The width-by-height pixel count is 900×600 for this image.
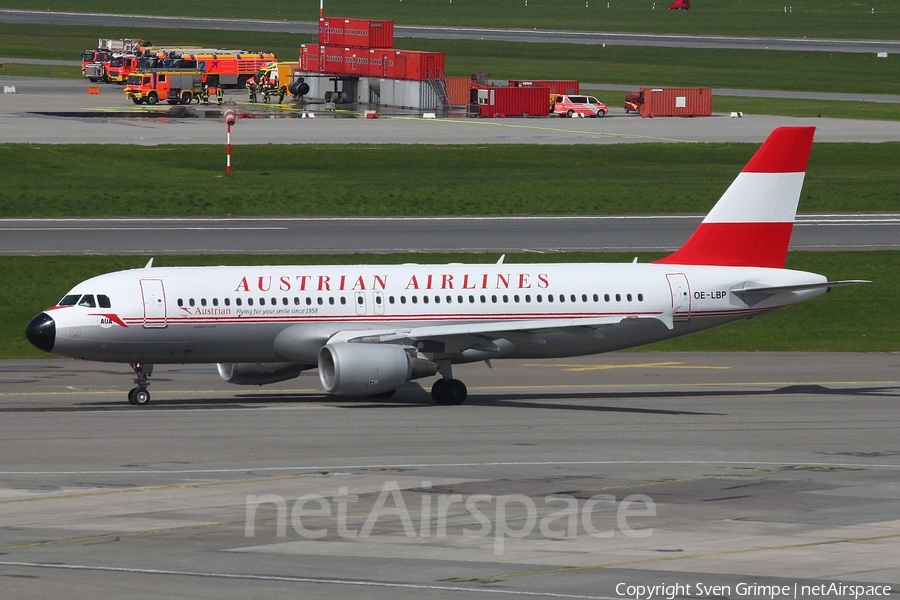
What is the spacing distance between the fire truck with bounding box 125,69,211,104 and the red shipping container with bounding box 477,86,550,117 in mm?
26192

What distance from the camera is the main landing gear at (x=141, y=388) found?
1569 inches

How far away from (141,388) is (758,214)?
18993 mm

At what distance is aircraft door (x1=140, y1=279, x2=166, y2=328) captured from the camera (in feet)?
130

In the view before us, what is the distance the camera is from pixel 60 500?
27.4m

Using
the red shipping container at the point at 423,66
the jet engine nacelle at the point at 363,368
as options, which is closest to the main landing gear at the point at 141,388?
the jet engine nacelle at the point at 363,368

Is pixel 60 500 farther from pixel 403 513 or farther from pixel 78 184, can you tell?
pixel 78 184

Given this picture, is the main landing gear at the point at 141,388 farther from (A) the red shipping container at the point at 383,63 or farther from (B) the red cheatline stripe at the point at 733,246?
(A) the red shipping container at the point at 383,63

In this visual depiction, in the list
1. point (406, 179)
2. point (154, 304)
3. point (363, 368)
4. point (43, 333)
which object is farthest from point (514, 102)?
point (43, 333)

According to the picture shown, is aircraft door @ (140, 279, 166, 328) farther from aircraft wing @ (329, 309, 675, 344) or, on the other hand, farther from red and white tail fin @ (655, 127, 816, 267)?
red and white tail fin @ (655, 127, 816, 267)

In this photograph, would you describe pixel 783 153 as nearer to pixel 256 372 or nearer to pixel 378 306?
pixel 378 306

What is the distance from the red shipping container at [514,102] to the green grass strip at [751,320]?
60.0 m

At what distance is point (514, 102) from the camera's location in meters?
123

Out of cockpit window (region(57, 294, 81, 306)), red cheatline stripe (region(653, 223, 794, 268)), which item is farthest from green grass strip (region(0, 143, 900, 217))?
cockpit window (region(57, 294, 81, 306))

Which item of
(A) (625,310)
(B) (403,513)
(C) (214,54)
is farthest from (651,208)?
(C) (214,54)
